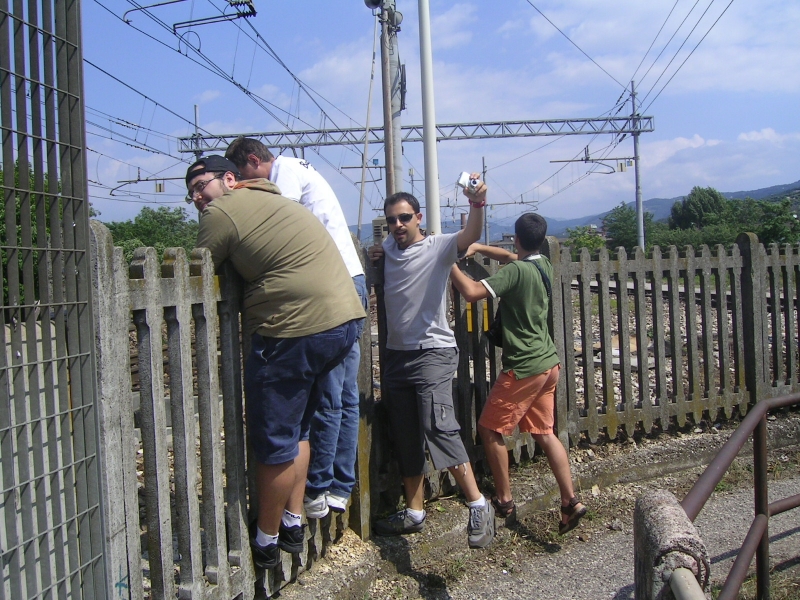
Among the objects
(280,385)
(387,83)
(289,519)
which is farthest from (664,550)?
(387,83)

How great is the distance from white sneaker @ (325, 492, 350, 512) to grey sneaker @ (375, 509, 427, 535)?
50 cm

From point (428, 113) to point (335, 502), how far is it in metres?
6.78

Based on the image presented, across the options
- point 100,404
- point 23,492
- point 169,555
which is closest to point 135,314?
point 100,404

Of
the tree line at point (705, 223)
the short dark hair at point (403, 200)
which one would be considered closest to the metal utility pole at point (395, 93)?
the short dark hair at point (403, 200)

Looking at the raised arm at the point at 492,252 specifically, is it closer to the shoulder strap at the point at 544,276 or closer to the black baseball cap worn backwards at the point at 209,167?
the shoulder strap at the point at 544,276

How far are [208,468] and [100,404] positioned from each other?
676 mm

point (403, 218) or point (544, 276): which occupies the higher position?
point (403, 218)

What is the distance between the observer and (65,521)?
2.16 meters

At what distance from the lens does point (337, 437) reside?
337 cm

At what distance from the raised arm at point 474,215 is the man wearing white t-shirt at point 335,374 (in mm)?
592

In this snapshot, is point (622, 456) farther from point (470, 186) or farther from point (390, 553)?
point (470, 186)

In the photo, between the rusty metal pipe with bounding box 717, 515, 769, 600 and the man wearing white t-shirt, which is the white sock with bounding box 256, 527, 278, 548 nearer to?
the man wearing white t-shirt

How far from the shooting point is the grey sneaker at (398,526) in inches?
154

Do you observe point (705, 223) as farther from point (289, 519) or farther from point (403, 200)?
point (289, 519)
